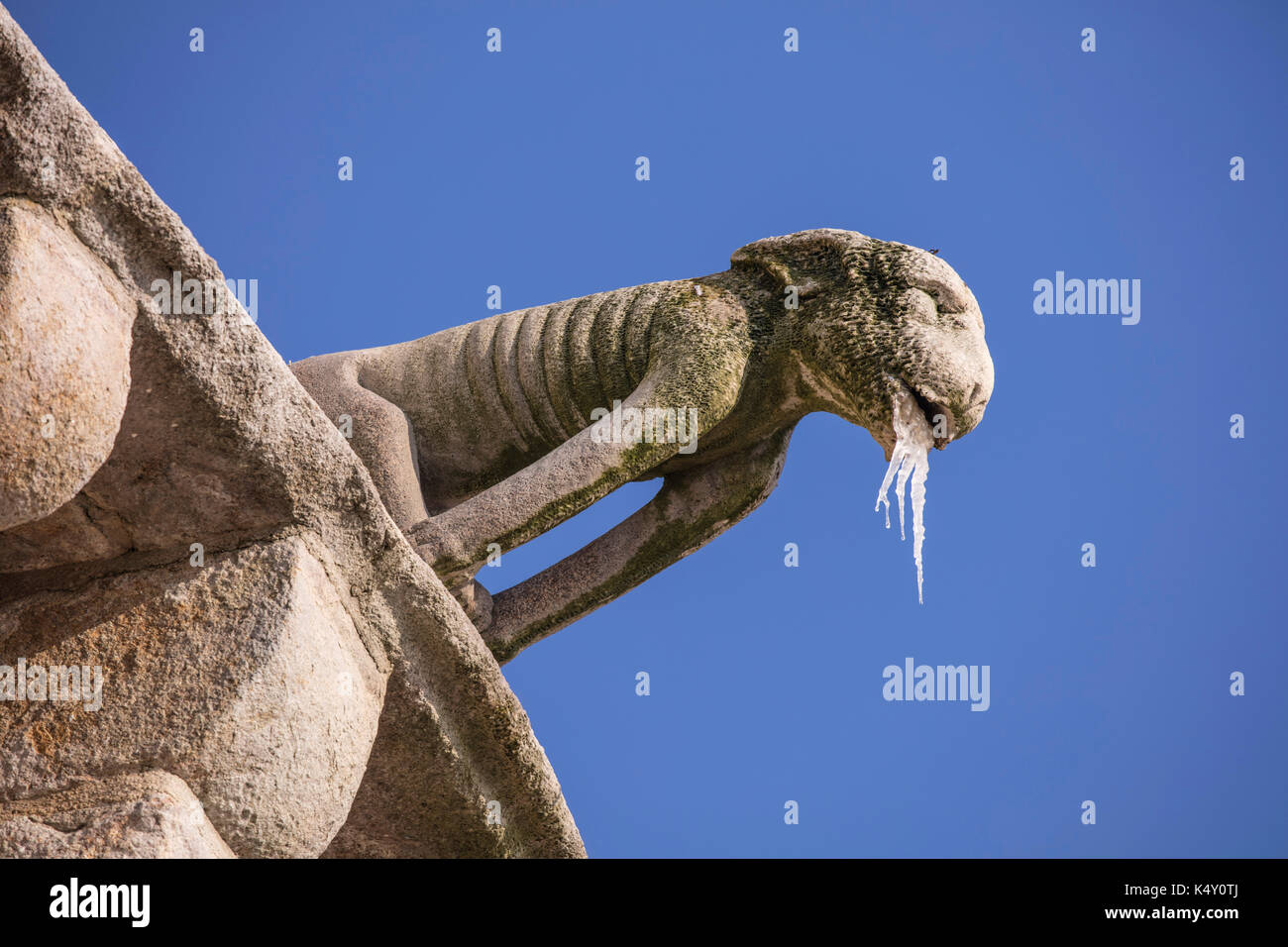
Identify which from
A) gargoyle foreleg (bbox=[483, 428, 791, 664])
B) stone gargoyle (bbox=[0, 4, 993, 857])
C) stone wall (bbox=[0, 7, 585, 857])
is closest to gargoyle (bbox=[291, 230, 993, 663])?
gargoyle foreleg (bbox=[483, 428, 791, 664])

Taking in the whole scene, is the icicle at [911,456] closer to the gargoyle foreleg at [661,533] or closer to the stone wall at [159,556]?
the gargoyle foreleg at [661,533]

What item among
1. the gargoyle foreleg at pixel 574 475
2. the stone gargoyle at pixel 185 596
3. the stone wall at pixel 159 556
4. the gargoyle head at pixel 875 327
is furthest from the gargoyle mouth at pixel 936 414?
the stone wall at pixel 159 556

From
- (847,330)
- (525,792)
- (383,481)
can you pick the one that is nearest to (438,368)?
(383,481)

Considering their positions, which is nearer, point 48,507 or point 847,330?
point 48,507

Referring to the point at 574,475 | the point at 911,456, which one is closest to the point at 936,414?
the point at 911,456

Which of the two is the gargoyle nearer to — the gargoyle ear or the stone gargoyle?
the gargoyle ear

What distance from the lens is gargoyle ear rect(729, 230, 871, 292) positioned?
202 inches

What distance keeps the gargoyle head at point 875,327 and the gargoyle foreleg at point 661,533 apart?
0.38m

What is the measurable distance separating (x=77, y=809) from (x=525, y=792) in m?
1.17

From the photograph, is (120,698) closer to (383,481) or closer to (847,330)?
(383,481)

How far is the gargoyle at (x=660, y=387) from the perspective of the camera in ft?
15.4

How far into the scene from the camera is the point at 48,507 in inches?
104

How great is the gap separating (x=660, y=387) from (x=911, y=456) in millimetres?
858
